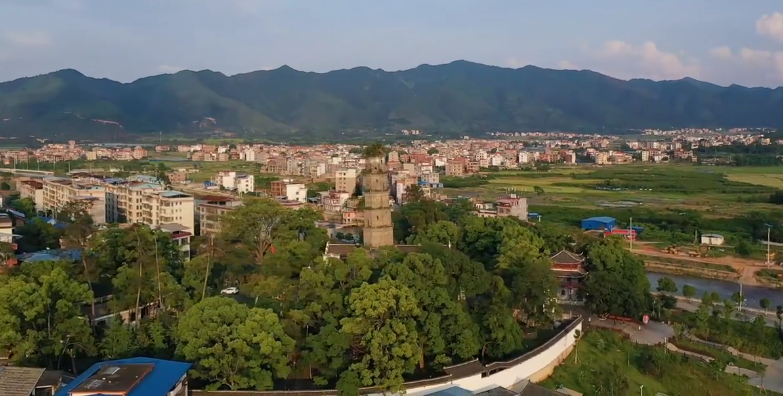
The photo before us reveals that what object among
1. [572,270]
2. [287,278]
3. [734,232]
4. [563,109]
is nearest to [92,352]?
[287,278]

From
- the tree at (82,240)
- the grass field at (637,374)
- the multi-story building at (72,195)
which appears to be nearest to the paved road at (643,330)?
the grass field at (637,374)

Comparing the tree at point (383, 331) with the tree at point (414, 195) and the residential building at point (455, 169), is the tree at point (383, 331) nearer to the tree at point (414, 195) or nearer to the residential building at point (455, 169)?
the tree at point (414, 195)

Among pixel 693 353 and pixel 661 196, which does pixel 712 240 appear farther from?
pixel 693 353

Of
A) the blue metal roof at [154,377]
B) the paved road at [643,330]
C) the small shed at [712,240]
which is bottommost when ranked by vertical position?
the paved road at [643,330]

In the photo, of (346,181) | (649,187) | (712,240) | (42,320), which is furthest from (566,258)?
(649,187)

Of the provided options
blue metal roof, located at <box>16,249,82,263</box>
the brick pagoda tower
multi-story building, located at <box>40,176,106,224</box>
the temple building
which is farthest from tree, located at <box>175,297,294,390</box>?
multi-story building, located at <box>40,176,106,224</box>
